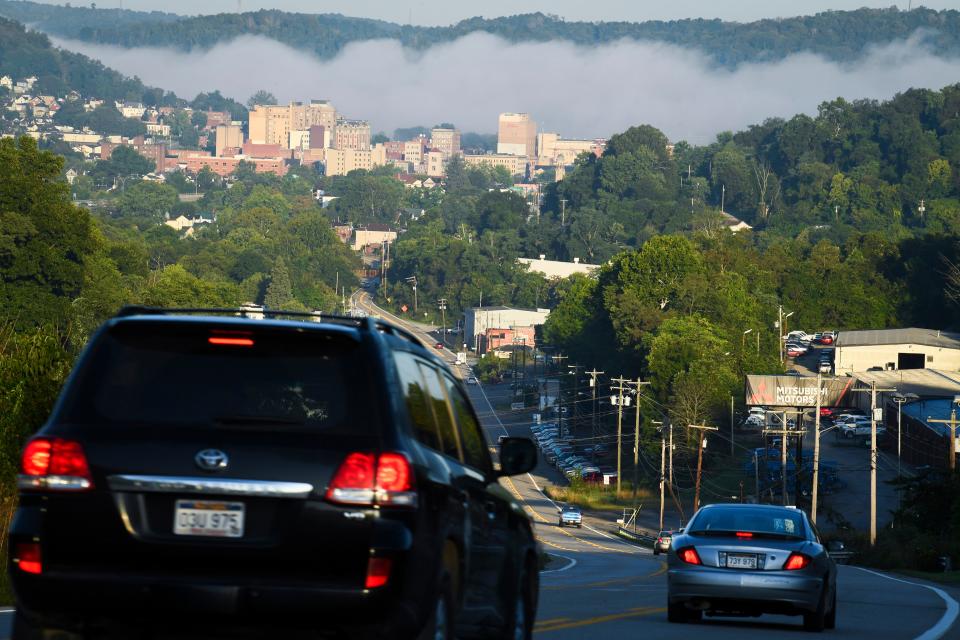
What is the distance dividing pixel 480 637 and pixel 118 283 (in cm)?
9572

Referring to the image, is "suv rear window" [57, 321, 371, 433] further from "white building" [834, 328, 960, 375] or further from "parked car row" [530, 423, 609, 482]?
"white building" [834, 328, 960, 375]

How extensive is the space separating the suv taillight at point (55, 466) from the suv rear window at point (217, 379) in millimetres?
164

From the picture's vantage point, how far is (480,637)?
32.2 ft

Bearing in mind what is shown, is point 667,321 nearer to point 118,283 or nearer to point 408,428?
point 118,283

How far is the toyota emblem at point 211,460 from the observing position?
797 centimetres

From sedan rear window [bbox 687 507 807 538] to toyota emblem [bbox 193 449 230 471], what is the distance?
8890mm

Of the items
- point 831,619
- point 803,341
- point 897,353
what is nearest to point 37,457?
point 831,619

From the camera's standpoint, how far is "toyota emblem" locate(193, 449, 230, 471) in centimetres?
797

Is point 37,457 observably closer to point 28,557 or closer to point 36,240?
point 28,557

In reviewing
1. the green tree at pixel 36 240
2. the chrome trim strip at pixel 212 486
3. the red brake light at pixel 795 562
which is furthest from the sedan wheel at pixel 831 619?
the green tree at pixel 36 240

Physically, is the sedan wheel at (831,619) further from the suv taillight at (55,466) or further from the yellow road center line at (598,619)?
the suv taillight at (55,466)

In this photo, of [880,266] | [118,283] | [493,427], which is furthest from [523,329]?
[118,283]

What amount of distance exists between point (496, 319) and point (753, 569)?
16094cm

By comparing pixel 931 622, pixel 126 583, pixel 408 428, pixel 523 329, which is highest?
pixel 408 428
